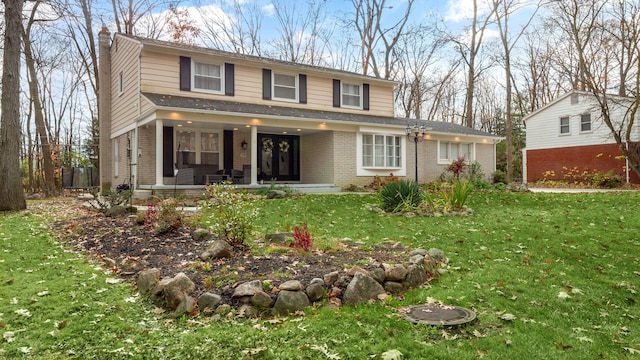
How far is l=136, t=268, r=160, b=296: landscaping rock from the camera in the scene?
13.8ft

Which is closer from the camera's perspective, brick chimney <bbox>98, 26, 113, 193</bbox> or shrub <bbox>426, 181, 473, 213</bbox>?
shrub <bbox>426, 181, 473, 213</bbox>

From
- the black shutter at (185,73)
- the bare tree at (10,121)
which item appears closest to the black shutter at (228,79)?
the black shutter at (185,73)

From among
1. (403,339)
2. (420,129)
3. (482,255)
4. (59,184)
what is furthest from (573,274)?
(59,184)

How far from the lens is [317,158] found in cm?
1745

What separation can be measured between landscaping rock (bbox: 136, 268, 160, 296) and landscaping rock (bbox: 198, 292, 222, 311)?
26.5 inches

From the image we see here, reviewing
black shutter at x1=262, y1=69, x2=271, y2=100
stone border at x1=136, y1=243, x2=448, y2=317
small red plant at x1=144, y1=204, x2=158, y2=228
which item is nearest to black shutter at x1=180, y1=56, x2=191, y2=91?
black shutter at x1=262, y1=69, x2=271, y2=100

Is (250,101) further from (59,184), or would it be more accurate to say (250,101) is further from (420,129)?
(59,184)

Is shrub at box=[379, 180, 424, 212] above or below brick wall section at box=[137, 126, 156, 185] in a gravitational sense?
below

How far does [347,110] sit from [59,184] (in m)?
14.9

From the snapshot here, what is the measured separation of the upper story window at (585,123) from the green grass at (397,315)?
18223mm

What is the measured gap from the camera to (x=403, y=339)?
3.29 meters

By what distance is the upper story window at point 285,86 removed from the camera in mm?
17219

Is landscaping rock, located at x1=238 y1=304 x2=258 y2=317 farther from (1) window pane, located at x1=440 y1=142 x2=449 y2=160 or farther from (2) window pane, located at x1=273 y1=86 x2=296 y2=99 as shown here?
(1) window pane, located at x1=440 y1=142 x2=449 y2=160

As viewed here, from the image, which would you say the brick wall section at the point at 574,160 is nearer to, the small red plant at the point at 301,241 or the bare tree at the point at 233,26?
the bare tree at the point at 233,26
